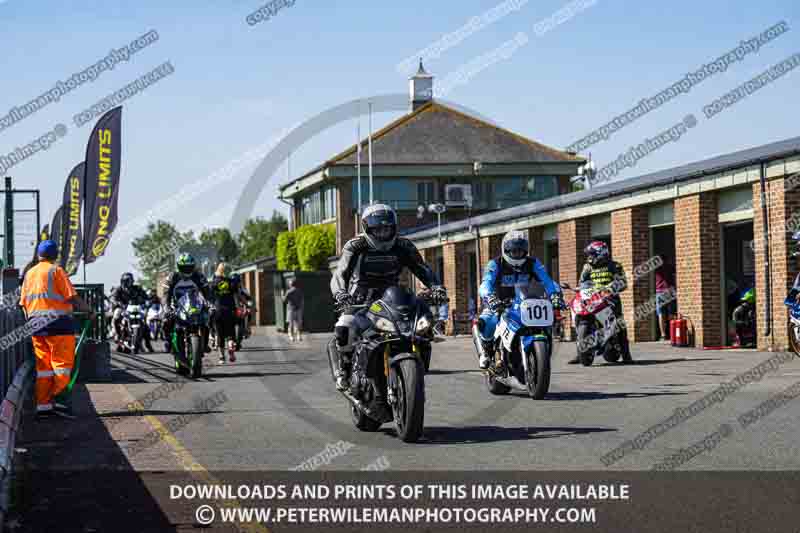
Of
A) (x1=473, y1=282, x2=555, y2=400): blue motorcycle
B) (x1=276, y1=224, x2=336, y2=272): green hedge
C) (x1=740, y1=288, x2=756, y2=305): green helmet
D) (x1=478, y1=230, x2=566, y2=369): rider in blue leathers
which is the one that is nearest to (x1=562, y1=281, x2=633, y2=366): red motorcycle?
(x1=740, y1=288, x2=756, y2=305): green helmet

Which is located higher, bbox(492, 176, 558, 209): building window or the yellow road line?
bbox(492, 176, 558, 209): building window

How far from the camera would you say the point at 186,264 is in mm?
18797

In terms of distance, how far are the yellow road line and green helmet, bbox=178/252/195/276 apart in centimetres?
676

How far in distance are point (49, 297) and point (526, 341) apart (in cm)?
500

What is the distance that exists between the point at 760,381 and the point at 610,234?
1409 centimetres

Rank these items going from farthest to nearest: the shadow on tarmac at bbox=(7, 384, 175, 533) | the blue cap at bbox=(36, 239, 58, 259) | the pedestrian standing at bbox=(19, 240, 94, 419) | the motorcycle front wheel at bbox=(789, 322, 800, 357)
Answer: the motorcycle front wheel at bbox=(789, 322, 800, 357)
the blue cap at bbox=(36, 239, 58, 259)
the pedestrian standing at bbox=(19, 240, 94, 419)
the shadow on tarmac at bbox=(7, 384, 175, 533)

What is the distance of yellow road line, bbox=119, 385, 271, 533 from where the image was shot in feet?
20.1

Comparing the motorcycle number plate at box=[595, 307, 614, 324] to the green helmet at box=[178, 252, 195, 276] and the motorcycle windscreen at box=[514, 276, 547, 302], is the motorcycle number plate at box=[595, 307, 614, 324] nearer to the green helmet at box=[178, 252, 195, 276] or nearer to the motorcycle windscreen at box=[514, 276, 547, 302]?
the motorcycle windscreen at box=[514, 276, 547, 302]

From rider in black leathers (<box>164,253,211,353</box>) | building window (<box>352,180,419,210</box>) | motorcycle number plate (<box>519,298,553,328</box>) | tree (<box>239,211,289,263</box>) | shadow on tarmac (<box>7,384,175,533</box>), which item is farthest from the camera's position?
tree (<box>239,211,289,263</box>)

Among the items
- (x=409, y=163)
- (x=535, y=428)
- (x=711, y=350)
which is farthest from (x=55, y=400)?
(x=409, y=163)

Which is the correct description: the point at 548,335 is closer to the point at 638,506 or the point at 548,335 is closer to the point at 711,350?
the point at 638,506

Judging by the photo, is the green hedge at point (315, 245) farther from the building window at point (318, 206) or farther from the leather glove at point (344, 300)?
the leather glove at point (344, 300)

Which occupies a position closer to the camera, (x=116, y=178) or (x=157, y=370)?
(x=157, y=370)

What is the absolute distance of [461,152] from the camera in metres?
69.6
